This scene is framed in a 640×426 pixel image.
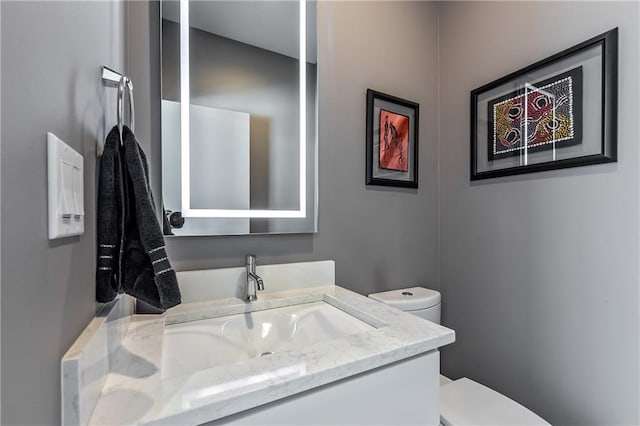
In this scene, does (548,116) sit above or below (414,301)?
above

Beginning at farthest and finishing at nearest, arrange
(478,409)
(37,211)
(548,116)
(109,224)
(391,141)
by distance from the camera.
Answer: (391,141), (548,116), (478,409), (109,224), (37,211)

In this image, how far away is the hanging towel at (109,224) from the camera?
1.75 feet

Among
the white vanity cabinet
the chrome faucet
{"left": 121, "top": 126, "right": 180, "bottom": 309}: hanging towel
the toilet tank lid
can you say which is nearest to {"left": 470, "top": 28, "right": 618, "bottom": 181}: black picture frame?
the toilet tank lid

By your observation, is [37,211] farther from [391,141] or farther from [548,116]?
[548,116]

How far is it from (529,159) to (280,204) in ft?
3.48

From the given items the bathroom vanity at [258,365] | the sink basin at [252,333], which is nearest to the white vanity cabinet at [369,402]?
the bathroom vanity at [258,365]

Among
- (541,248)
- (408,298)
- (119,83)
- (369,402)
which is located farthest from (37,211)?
(541,248)

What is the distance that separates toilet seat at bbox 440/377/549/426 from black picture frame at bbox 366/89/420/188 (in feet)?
3.05

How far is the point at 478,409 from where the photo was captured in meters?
1.09

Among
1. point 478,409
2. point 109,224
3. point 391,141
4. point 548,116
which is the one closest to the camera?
point 109,224

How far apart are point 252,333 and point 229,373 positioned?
0.40 m

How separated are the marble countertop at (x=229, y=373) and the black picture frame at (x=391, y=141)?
772 millimetres

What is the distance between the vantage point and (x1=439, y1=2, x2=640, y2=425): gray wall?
39.6 inches

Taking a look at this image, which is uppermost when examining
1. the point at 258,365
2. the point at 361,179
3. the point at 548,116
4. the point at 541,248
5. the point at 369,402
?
the point at 548,116
